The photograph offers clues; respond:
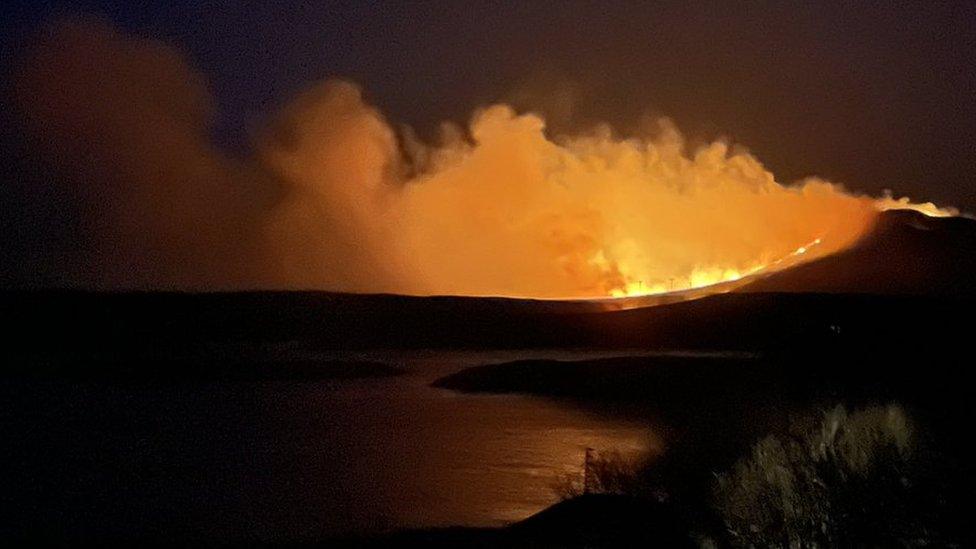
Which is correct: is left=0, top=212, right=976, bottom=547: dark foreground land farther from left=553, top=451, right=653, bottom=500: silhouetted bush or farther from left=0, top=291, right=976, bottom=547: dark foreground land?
left=553, top=451, right=653, bottom=500: silhouetted bush

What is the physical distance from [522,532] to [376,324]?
30380 mm

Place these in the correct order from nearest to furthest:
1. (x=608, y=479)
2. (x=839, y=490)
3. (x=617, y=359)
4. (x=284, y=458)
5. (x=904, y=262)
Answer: (x=839, y=490) < (x=608, y=479) < (x=284, y=458) < (x=617, y=359) < (x=904, y=262)

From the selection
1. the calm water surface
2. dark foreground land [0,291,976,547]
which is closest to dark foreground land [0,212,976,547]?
dark foreground land [0,291,976,547]

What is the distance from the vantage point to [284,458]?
1608 cm

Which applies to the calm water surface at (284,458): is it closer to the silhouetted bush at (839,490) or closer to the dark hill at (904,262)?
the silhouetted bush at (839,490)

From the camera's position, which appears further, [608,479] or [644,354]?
[644,354]

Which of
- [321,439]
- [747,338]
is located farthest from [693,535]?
[747,338]

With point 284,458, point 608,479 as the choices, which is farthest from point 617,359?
point 608,479

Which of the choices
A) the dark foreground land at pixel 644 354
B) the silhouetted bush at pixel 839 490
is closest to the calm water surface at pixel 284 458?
the dark foreground land at pixel 644 354

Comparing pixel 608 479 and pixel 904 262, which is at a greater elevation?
pixel 904 262

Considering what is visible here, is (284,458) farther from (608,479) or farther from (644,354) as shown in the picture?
(644,354)

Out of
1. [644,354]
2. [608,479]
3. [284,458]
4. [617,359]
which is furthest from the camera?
[644,354]

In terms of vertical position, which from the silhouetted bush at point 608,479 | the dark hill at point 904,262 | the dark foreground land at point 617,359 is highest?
the dark hill at point 904,262

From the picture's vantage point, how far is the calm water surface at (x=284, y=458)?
12.3 metres
